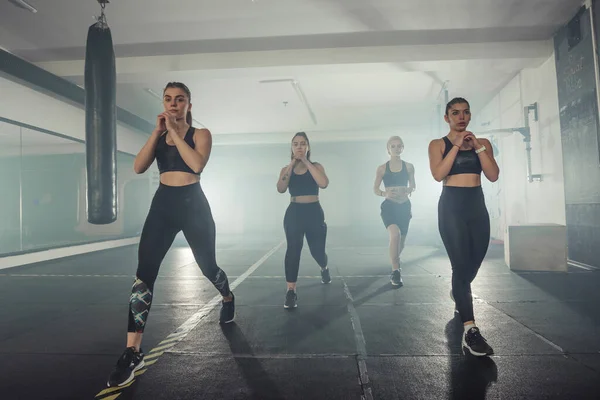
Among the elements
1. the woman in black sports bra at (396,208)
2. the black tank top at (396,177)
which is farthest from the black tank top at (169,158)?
the black tank top at (396,177)

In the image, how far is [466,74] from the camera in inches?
316

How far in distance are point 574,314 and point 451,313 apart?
1.05 metres

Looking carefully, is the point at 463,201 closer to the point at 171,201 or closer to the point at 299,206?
the point at 299,206

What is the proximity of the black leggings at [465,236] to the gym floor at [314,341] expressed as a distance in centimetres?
40

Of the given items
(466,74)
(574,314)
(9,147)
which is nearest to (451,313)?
(574,314)

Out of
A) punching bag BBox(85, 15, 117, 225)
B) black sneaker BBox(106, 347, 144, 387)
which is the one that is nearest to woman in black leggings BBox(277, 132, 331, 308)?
black sneaker BBox(106, 347, 144, 387)

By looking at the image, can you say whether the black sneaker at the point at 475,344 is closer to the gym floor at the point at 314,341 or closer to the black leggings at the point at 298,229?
the gym floor at the point at 314,341

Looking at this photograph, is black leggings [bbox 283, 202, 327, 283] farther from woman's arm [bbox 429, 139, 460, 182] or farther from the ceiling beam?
the ceiling beam

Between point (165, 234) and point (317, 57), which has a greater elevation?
point (317, 57)

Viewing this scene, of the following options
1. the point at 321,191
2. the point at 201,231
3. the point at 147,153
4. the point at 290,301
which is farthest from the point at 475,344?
the point at 321,191

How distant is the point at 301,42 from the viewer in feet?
22.1

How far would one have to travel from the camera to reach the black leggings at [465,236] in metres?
2.36

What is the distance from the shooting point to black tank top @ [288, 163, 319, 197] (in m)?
3.57

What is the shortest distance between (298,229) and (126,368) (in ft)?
6.35
